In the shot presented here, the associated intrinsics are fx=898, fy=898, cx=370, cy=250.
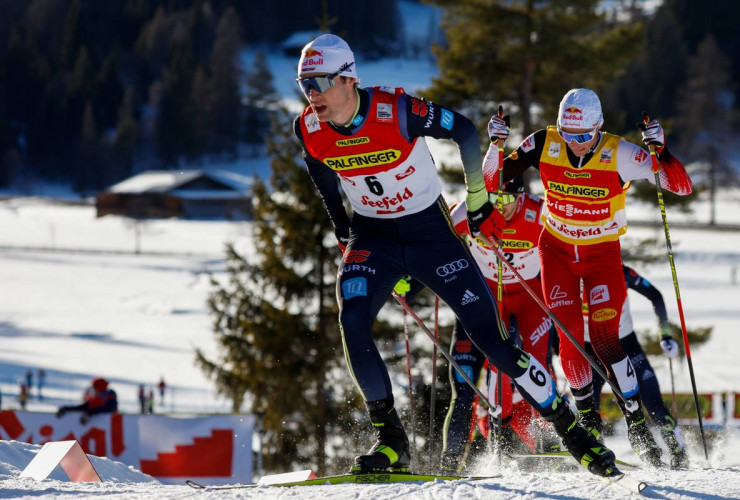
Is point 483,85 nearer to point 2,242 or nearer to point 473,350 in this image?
point 473,350

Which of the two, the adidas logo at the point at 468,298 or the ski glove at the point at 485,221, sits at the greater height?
the ski glove at the point at 485,221

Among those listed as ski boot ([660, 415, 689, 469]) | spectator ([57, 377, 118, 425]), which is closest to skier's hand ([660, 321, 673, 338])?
ski boot ([660, 415, 689, 469])

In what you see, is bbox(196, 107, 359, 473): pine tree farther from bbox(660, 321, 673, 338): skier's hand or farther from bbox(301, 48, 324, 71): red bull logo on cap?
bbox(301, 48, 324, 71): red bull logo on cap

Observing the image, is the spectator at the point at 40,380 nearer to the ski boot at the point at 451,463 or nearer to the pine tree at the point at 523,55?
the pine tree at the point at 523,55

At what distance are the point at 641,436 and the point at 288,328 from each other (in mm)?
11714

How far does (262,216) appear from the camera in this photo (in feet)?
61.5

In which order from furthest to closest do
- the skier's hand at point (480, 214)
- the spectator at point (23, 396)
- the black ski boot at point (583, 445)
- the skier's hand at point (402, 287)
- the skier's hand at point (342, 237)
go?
1. the spectator at point (23, 396)
2. the skier's hand at point (402, 287)
3. the skier's hand at point (342, 237)
4. the skier's hand at point (480, 214)
5. the black ski boot at point (583, 445)

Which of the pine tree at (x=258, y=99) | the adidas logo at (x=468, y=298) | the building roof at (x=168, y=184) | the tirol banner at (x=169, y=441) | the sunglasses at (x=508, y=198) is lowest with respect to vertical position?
the tirol banner at (x=169, y=441)

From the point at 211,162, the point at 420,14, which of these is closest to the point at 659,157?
the point at 211,162

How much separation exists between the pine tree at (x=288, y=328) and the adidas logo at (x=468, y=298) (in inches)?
469

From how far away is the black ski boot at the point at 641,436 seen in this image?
666cm

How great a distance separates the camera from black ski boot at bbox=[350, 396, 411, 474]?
16.0 feet

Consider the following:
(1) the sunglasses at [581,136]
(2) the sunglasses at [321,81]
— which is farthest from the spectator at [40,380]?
(2) the sunglasses at [321,81]

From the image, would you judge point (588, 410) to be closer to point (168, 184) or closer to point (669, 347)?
point (669, 347)
